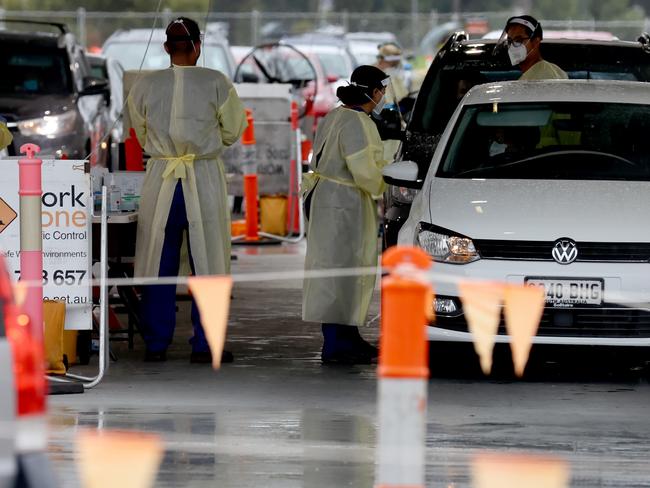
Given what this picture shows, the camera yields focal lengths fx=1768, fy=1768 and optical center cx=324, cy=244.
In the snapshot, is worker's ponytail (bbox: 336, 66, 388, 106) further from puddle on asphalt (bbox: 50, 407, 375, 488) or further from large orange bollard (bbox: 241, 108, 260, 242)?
large orange bollard (bbox: 241, 108, 260, 242)

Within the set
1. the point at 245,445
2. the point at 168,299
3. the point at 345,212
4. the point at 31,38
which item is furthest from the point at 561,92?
the point at 31,38

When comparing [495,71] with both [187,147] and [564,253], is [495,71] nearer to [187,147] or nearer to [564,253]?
[187,147]

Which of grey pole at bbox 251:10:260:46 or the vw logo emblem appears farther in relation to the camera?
grey pole at bbox 251:10:260:46

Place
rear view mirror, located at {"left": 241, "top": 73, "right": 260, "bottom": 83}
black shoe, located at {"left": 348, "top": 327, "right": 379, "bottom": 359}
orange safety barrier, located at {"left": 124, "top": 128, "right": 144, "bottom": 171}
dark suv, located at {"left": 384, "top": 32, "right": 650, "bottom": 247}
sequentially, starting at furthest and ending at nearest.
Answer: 1. rear view mirror, located at {"left": 241, "top": 73, "right": 260, "bottom": 83}
2. dark suv, located at {"left": 384, "top": 32, "right": 650, "bottom": 247}
3. orange safety barrier, located at {"left": 124, "top": 128, "right": 144, "bottom": 171}
4. black shoe, located at {"left": 348, "top": 327, "right": 379, "bottom": 359}

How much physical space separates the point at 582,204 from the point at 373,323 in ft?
9.88

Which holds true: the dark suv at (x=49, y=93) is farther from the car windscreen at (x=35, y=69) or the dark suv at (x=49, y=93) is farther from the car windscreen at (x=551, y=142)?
the car windscreen at (x=551, y=142)

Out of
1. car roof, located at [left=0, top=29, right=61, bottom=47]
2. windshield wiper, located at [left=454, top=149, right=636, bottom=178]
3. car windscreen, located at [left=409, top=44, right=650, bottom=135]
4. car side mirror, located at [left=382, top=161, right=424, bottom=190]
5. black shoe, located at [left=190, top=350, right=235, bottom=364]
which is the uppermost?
car windscreen, located at [left=409, top=44, right=650, bottom=135]

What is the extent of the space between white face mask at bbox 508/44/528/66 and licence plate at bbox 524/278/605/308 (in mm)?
3277

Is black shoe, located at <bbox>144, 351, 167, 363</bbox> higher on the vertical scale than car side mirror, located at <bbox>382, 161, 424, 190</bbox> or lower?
lower

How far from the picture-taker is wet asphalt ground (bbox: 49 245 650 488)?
7.64 meters

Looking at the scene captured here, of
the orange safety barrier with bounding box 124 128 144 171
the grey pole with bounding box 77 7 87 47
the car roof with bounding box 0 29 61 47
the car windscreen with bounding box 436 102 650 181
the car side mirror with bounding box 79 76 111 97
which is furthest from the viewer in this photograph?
the grey pole with bounding box 77 7 87 47

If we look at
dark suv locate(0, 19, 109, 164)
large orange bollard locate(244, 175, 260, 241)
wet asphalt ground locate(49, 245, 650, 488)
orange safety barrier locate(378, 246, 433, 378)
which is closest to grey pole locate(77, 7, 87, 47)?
dark suv locate(0, 19, 109, 164)

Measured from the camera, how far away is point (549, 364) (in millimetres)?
10859

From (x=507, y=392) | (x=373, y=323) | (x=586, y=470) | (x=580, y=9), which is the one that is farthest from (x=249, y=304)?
(x=580, y=9)
